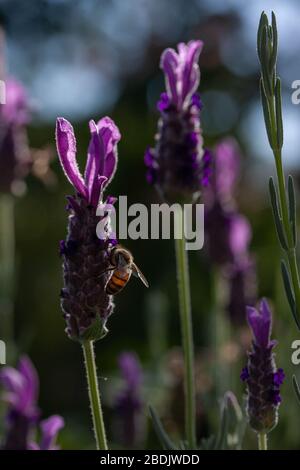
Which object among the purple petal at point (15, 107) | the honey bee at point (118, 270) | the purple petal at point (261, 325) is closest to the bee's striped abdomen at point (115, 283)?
the honey bee at point (118, 270)

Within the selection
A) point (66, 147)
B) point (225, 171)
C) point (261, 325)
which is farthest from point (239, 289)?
point (66, 147)

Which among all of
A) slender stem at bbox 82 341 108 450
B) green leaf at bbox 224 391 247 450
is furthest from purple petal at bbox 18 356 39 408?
slender stem at bbox 82 341 108 450

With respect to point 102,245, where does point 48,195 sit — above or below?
above

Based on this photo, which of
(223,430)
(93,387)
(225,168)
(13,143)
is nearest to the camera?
(93,387)

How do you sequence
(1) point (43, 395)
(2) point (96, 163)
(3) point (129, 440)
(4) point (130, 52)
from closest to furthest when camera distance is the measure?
(2) point (96, 163)
(3) point (129, 440)
(1) point (43, 395)
(4) point (130, 52)

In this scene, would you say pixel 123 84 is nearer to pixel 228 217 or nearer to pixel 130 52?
pixel 130 52

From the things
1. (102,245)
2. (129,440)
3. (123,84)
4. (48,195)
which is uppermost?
(123,84)

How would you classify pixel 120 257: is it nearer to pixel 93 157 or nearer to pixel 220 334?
pixel 93 157
